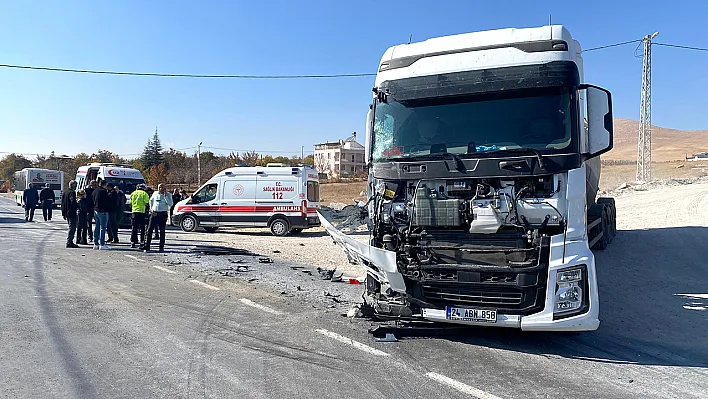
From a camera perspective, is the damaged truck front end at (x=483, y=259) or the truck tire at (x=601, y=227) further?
the truck tire at (x=601, y=227)

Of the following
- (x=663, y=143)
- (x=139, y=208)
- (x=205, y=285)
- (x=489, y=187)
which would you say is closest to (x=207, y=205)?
(x=139, y=208)

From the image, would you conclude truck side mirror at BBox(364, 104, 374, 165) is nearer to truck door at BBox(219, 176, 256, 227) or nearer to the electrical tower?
truck door at BBox(219, 176, 256, 227)

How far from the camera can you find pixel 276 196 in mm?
18969

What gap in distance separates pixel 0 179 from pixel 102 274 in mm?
89926

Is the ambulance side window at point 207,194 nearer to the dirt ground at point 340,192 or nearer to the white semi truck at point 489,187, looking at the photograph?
the white semi truck at point 489,187

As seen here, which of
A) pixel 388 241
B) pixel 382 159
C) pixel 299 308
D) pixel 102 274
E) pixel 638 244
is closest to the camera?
pixel 388 241

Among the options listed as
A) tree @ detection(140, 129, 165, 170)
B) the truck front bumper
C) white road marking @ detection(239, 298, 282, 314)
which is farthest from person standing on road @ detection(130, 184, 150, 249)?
tree @ detection(140, 129, 165, 170)

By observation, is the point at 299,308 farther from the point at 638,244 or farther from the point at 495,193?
the point at 638,244

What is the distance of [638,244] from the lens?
13.8 metres

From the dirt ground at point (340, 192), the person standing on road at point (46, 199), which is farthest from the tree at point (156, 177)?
the person standing on road at point (46, 199)

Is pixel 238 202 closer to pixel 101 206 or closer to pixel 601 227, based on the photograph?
pixel 101 206

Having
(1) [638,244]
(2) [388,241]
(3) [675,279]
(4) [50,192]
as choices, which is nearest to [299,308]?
(2) [388,241]

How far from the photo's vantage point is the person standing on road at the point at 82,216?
1377cm

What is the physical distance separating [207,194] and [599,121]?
624 inches
